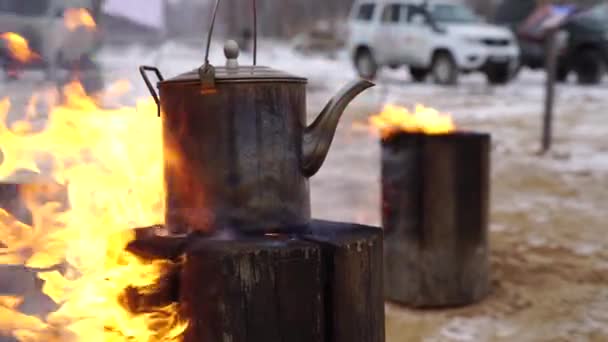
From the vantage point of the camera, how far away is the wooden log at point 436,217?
13.3 ft

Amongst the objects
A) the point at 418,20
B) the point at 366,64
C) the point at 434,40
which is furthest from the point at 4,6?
the point at 366,64

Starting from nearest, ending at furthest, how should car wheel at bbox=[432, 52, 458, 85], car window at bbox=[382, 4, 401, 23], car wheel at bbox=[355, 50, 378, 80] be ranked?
car wheel at bbox=[432, 52, 458, 85] → car window at bbox=[382, 4, 401, 23] → car wheel at bbox=[355, 50, 378, 80]

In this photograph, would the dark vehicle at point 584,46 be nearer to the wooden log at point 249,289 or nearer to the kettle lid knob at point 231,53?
the kettle lid knob at point 231,53

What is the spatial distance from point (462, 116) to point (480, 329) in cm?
871

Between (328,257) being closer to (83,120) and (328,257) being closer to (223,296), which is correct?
(223,296)

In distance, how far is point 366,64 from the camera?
17859 millimetres

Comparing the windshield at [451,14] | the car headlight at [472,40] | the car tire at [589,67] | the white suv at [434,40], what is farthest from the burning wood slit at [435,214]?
the car tire at [589,67]

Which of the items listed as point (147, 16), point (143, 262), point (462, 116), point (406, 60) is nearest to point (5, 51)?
point (143, 262)

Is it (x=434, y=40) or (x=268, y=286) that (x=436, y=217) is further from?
(x=434, y=40)

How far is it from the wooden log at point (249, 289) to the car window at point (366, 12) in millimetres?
15813

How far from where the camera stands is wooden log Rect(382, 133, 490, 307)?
13.3 ft

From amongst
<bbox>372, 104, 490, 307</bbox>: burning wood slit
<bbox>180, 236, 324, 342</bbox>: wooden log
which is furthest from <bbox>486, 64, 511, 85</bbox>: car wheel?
<bbox>180, 236, 324, 342</bbox>: wooden log

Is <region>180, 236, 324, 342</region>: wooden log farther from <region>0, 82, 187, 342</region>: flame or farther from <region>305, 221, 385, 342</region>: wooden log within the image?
<region>0, 82, 187, 342</region>: flame

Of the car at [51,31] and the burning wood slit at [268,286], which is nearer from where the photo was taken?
the burning wood slit at [268,286]
